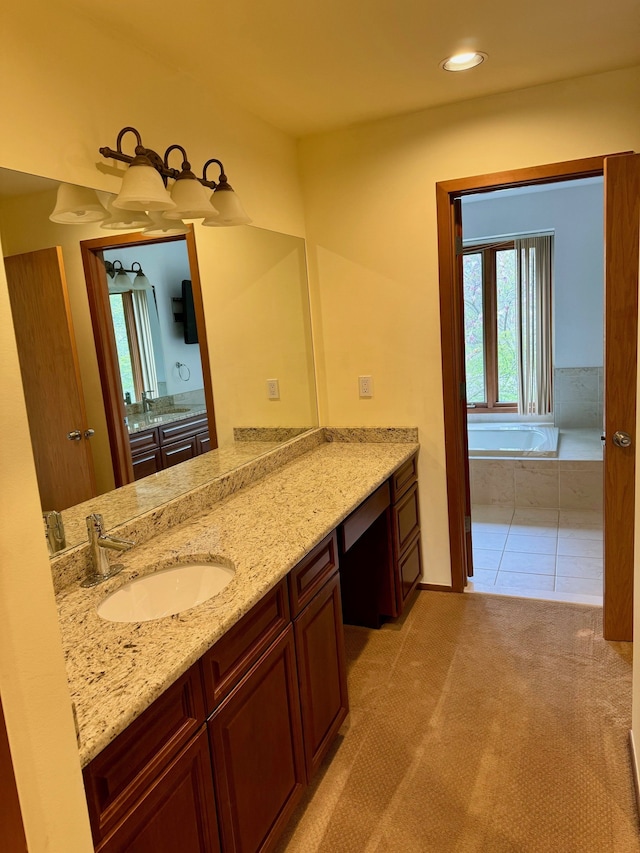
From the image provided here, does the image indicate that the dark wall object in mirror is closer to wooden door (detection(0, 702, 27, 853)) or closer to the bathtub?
wooden door (detection(0, 702, 27, 853))

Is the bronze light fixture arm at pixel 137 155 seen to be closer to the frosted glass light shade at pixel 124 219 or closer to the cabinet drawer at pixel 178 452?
the frosted glass light shade at pixel 124 219

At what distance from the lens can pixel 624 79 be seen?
Result: 2479 millimetres

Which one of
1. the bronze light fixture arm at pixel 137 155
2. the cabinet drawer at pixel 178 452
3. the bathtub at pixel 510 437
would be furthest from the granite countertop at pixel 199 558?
the bathtub at pixel 510 437

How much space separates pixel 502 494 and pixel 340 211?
8.16 feet

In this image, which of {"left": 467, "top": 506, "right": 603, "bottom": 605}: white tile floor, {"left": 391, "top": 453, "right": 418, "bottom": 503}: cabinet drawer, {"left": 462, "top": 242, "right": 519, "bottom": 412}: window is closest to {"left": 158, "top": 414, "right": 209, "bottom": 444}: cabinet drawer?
{"left": 391, "top": 453, "right": 418, "bottom": 503}: cabinet drawer

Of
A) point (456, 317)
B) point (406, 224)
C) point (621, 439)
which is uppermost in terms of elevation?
point (406, 224)

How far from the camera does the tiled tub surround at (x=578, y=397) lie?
522 cm

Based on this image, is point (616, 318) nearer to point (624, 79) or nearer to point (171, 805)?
point (624, 79)

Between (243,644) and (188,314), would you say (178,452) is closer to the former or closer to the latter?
(188,314)

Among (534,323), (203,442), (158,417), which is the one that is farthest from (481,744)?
(534,323)

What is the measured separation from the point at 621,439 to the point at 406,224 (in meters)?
1.41

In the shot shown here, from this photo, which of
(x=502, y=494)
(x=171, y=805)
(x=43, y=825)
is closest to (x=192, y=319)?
(x=171, y=805)

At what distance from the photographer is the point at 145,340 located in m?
2.04

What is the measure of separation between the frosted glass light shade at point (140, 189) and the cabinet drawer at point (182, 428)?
78 cm
